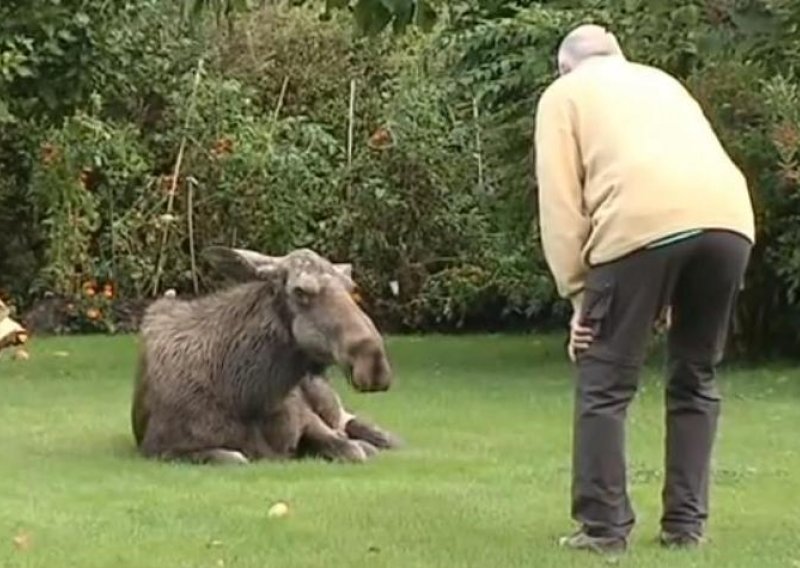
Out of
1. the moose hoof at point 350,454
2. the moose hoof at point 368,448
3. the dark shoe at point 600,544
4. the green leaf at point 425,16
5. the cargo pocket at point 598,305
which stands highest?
the green leaf at point 425,16

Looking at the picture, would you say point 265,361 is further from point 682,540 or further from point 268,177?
point 268,177

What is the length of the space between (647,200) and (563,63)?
2.37 ft

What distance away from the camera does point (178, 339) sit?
11055 millimetres

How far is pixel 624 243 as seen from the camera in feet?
24.4

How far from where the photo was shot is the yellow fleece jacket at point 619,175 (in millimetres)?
7457

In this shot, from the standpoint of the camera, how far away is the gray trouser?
7469mm

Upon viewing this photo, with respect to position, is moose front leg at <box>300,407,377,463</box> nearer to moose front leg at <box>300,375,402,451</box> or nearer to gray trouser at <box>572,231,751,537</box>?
moose front leg at <box>300,375,402,451</box>

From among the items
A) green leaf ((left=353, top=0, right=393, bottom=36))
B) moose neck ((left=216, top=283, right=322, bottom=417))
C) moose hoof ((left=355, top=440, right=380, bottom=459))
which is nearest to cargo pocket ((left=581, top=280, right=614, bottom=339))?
green leaf ((left=353, top=0, right=393, bottom=36))

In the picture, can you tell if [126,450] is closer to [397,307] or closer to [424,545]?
[424,545]

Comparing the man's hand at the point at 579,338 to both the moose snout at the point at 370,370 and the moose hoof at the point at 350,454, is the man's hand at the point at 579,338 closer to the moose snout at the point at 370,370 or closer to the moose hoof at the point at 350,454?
the moose snout at the point at 370,370

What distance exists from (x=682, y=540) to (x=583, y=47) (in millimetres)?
1773

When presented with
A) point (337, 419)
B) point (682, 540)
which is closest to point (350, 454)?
point (337, 419)

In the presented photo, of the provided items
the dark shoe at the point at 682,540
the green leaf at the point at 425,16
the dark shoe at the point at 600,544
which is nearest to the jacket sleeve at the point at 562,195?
the dark shoe at the point at 600,544

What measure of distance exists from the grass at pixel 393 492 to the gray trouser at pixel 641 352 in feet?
0.81
